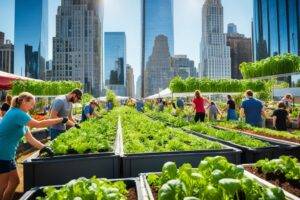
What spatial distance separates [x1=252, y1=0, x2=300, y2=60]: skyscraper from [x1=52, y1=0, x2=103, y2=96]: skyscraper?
2803 inches

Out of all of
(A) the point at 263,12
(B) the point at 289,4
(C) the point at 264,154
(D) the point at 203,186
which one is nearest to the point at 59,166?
(D) the point at 203,186

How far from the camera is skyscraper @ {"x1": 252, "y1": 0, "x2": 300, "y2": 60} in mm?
118312

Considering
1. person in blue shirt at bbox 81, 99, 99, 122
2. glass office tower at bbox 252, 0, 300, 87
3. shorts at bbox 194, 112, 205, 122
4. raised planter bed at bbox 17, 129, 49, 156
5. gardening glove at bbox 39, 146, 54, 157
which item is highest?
glass office tower at bbox 252, 0, 300, 87

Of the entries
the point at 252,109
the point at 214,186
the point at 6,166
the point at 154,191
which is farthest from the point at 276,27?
the point at 214,186

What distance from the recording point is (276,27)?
130875 mm

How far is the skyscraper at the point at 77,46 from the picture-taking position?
165 metres

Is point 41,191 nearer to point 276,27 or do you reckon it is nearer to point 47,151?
point 47,151

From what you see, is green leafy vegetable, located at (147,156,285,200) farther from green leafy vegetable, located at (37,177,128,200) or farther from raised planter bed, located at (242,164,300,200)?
raised planter bed, located at (242,164,300,200)

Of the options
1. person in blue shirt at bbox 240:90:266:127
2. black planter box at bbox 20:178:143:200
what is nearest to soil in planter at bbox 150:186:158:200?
black planter box at bbox 20:178:143:200

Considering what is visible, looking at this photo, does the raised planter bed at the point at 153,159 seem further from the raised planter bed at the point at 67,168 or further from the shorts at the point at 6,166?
the shorts at the point at 6,166

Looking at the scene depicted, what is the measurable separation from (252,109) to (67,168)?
759cm

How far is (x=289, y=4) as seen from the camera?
12062 cm

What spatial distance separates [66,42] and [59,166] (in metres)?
170

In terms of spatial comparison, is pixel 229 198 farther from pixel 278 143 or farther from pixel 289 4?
pixel 289 4
